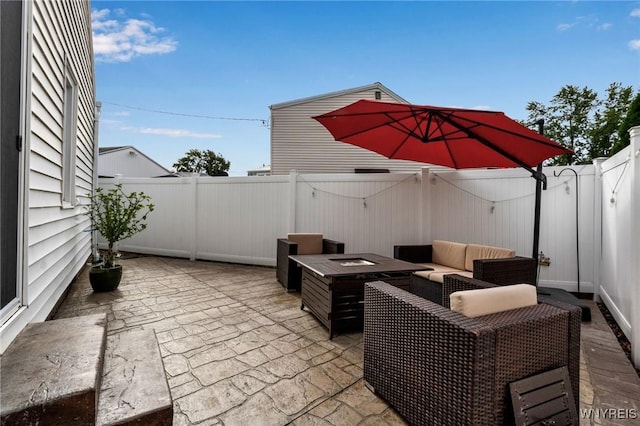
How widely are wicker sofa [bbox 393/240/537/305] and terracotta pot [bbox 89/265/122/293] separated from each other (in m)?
4.21

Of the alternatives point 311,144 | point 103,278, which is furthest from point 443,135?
point 311,144

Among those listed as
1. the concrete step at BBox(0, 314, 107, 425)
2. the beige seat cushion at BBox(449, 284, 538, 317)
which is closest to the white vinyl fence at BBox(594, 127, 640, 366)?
the beige seat cushion at BBox(449, 284, 538, 317)

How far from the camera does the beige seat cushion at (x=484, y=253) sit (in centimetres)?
393

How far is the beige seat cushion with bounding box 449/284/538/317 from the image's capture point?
1625 millimetres

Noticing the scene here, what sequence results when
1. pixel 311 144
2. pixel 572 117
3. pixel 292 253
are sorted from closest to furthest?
pixel 292 253 < pixel 311 144 < pixel 572 117

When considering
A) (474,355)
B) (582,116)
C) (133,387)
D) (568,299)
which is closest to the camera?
(474,355)

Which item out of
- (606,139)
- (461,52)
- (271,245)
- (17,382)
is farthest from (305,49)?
(606,139)

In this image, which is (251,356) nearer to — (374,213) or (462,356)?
(462,356)

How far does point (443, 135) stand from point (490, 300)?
2.91 metres

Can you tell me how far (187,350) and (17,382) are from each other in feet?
4.74

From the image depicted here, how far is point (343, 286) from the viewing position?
10.2ft

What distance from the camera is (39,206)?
2.48 m

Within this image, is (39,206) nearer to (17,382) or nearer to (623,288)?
(17,382)

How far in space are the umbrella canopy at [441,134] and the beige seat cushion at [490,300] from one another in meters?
1.75
